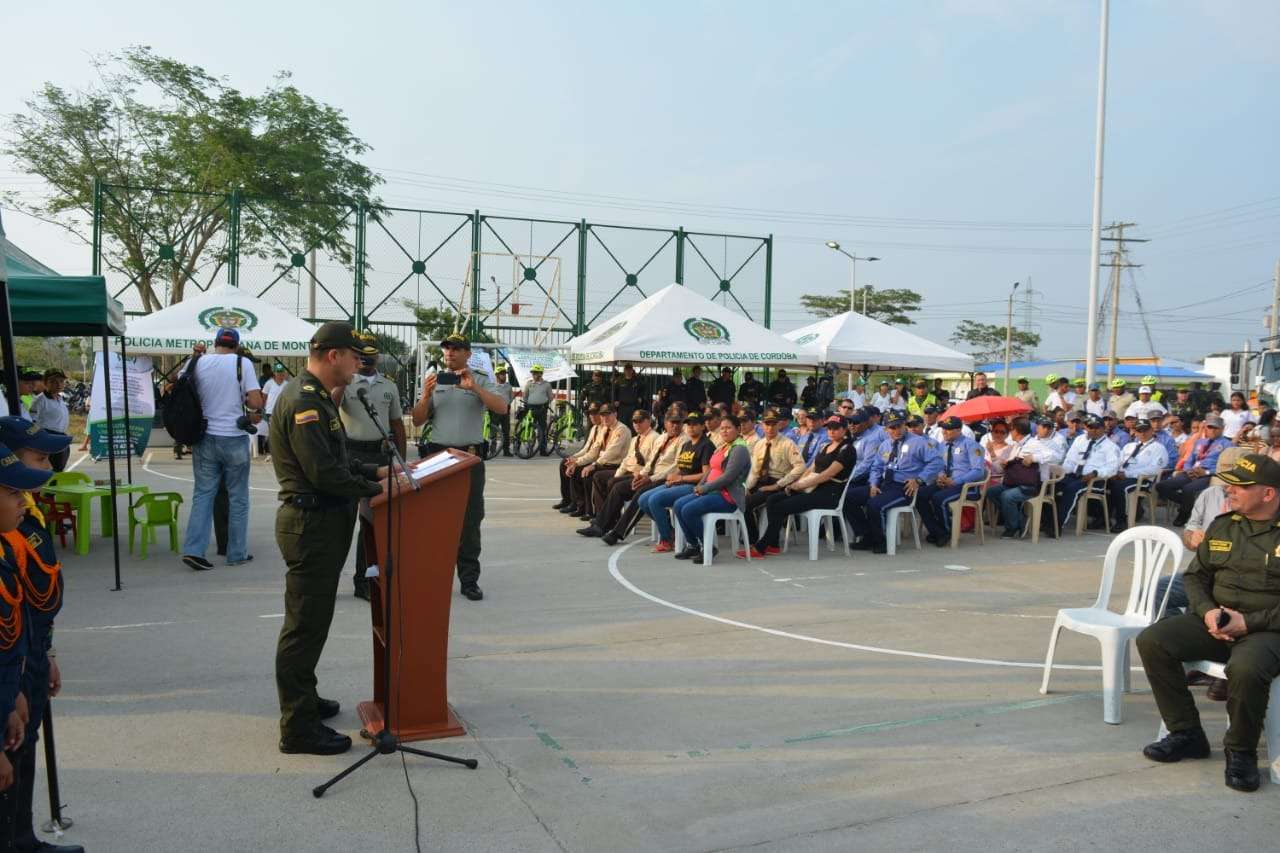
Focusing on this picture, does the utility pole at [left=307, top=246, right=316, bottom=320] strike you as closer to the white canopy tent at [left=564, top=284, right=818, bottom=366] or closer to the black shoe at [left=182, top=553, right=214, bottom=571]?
the white canopy tent at [left=564, top=284, right=818, bottom=366]

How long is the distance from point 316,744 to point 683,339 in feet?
45.3

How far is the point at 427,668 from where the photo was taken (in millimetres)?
4496

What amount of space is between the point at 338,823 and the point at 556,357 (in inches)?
777

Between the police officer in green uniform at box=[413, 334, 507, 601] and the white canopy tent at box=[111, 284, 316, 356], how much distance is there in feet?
34.5

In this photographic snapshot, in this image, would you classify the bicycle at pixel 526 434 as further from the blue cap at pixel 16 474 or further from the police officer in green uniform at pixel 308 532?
the blue cap at pixel 16 474

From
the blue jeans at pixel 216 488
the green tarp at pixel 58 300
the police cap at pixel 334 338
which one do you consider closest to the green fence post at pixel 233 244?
the blue jeans at pixel 216 488

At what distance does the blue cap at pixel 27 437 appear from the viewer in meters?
3.32

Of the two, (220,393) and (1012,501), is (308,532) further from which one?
(1012,501)

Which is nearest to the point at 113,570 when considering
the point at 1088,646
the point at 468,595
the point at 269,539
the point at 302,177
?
the point at 269,539

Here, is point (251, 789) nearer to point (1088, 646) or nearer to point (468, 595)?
point (468, 595)

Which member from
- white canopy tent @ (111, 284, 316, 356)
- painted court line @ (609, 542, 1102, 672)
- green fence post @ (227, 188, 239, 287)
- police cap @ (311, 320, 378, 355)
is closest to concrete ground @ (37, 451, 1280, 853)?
painted court line @ (609, 542, 1102, 672)

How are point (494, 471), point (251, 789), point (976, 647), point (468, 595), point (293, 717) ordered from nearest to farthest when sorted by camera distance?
1. point (251, 789)
2. point (293, 717)
3. point (976, 647)
4. point (468, 595)
5. point (494, 471)

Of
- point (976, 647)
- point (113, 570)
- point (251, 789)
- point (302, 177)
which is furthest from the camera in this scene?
point (302, 177)

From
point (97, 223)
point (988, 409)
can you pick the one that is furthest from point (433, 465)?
point (97, 223)
